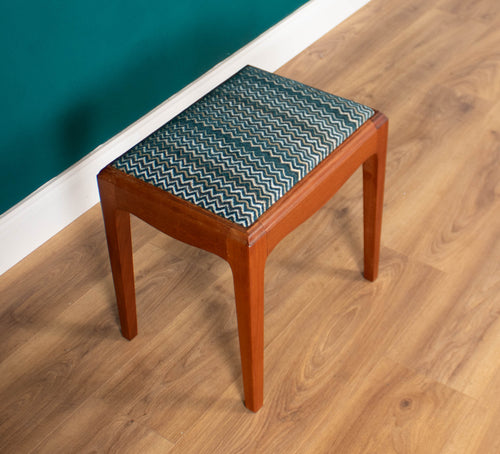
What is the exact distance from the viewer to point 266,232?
4.00 feet

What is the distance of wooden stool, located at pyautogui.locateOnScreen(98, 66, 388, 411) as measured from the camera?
1231mm

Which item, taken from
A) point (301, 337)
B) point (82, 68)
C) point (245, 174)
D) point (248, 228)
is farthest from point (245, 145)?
point (82, 68)

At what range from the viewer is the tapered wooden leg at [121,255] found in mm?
1364

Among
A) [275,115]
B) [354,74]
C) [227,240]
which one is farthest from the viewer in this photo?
[354,74]

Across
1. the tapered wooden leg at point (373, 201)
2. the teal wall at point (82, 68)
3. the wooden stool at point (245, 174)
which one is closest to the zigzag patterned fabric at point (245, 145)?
the wooden stool at point (245, 174)

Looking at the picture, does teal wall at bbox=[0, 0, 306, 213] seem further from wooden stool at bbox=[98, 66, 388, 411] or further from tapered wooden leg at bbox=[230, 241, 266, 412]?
tapered wooden leg at bbox=[230, 241, 266, 412]

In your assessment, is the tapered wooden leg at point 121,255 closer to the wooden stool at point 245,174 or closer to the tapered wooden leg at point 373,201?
the wooden stool at point 245,174

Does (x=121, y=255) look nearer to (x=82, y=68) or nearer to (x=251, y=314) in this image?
(x=251, y=314)

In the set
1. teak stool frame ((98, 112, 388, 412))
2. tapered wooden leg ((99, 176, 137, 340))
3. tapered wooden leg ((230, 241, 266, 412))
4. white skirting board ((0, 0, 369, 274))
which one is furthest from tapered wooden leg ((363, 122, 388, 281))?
white skirting board ((0, 0, 369, 274))

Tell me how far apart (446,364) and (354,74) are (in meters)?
1.15

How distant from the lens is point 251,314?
1.28m

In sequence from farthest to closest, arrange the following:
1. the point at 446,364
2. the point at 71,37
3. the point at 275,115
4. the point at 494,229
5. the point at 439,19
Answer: the point at 439,19
the point at 494,229
the point at 71,37
the point at 446,364
the point at 275,115

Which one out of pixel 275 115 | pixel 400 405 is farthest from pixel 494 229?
pixel 275 115

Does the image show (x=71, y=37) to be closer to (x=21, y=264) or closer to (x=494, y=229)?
(x=21, y=264)
